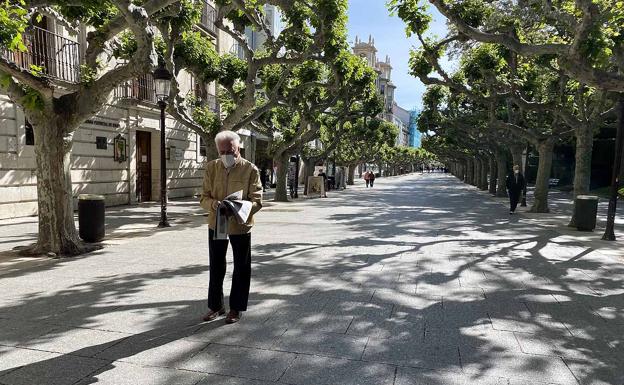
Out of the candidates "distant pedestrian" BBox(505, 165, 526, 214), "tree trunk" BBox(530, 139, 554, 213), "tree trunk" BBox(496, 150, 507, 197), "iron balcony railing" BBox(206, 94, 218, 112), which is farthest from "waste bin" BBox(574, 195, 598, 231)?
"iron balcony railing" BBox(206, 94, 218, 112)

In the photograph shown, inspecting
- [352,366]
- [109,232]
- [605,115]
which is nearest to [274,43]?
[109,232]

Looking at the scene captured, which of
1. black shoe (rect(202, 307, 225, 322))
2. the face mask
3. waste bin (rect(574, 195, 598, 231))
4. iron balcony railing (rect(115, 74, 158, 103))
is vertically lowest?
black shoe (rect(202, 307, 225, 322))

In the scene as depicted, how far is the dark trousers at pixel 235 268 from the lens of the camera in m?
4.07

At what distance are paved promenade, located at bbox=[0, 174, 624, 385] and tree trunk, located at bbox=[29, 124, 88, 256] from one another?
0.44 metres

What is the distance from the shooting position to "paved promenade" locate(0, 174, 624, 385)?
10.8ft

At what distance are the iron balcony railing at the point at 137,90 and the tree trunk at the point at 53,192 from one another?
9.64 m

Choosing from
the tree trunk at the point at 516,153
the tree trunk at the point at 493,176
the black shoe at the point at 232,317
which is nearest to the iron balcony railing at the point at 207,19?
the tree trunk at the point at 516,153

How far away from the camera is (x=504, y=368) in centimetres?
341

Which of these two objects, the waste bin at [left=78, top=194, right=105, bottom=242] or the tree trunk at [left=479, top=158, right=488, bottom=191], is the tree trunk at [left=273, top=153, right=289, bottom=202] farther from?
the tree trunk at [left=479, top=158, right=488, bottom=191]

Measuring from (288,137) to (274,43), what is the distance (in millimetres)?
6380

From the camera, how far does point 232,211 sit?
12.8 ft

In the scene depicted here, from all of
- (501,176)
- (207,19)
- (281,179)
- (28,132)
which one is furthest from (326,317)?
(501,176)

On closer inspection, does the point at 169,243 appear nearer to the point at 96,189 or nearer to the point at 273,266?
the point at 273,266

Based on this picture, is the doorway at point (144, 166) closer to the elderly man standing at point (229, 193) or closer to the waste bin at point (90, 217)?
the waste bin at point (90, 217)
